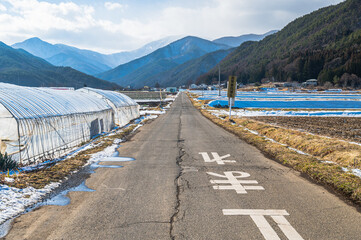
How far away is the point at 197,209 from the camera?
512 centimetres

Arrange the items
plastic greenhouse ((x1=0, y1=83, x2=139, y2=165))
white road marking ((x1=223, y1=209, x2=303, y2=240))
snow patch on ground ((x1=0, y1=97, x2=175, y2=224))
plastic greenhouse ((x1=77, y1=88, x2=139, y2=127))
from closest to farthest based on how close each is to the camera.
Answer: white road marking ((x1=223, y1=209, x2=303, y2=240)), snow patch on ground ((x1=0, y1=97, x2=175, y2=224)), plastic greenhouse ((x1=0, y1=83, x2=139, y2=165)), plastic greenhouse ((x1=77, y1=88, x2=139, y2=127))

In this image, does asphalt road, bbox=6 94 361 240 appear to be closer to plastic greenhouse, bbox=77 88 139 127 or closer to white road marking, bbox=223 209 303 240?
white road marking, bbox=223 209 303 240

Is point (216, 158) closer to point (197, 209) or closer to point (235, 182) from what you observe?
point (235, 182)

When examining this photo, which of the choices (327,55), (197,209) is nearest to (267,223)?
(197,209)

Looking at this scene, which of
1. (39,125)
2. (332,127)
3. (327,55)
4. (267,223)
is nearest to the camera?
(267,223)

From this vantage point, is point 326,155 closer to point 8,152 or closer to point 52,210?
point 52,210

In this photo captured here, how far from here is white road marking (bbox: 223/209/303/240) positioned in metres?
4.07

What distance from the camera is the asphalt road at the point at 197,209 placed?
13.8 feet

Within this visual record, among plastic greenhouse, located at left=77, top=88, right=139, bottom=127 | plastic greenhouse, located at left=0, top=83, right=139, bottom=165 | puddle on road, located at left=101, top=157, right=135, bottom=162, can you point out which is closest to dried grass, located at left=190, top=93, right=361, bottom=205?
puddle on road, located at left=101, top=157, right=135, bottom=162

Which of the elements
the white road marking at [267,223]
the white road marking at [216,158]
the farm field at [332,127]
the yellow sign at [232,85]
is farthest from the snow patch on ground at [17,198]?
the yellow sign at [232,85]

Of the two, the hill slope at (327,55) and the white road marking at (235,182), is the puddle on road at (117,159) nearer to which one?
the white road marking at (235,182)

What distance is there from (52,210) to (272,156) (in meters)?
8.30

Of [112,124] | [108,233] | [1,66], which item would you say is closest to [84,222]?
[108,233]

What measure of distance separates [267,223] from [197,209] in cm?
138
